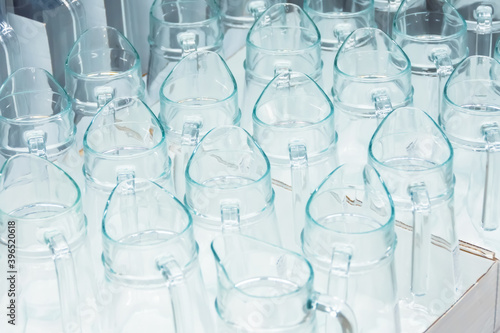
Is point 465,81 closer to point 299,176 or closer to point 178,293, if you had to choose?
point 299,176

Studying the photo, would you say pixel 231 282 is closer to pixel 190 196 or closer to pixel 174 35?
pixel 190 196

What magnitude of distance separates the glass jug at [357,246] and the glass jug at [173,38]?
1.14 feet

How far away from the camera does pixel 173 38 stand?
46.5 inches

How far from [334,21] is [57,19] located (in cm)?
31

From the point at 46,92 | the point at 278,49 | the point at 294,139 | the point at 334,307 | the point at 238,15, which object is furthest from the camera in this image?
the point at 238,15

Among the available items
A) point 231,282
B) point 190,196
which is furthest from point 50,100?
point 231,282

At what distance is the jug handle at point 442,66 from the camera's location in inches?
43.7

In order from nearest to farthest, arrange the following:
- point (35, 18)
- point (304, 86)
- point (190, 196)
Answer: point (190, 196) < point (304, 86) < point (35, 18)

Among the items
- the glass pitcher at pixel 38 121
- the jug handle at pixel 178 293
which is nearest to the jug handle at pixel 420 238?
the jug handle at pixel 178 293

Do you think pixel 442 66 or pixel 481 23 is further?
pixel 481 23

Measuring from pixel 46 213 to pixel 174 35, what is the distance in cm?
34

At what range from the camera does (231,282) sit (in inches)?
29.3

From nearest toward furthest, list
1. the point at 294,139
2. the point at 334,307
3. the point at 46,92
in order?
1. the point at 334,307
2. the point at 294,139
3. the point at 46,92

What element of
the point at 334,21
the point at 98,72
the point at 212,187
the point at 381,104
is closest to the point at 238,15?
the point at 334,21
